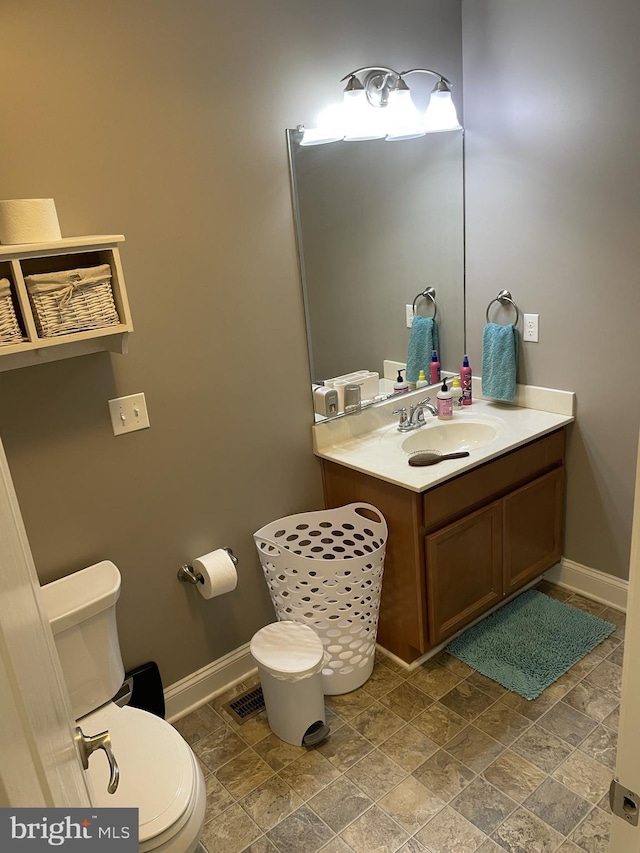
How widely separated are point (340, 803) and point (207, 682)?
2.24 feet

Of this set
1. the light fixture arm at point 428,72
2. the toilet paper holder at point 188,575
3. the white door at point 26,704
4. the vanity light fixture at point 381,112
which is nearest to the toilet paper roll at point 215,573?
the toilet paper holder at point 188,575

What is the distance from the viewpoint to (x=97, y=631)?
1.81 meters

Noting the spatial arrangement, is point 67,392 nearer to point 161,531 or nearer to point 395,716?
point 161,531

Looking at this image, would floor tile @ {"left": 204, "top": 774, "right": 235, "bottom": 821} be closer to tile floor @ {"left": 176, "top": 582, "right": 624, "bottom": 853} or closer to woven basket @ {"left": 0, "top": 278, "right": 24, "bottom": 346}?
tile floor @ {"left": 176, "top": 582, "right": 624, "bottom": 853}

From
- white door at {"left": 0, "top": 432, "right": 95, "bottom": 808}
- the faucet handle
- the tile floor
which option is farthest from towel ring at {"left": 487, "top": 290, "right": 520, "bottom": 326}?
white door at {"left": 0, "top": 432, "right": 95, "bottom": 808}

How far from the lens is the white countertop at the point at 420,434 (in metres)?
2.22

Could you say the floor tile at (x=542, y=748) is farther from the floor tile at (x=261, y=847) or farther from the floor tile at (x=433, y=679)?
the floor tile at (x=261, y=847)

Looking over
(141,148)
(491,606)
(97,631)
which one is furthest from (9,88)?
(491,606)

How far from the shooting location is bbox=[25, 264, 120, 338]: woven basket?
158cm

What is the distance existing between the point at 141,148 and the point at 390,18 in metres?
1.14

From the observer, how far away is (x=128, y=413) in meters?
1.96

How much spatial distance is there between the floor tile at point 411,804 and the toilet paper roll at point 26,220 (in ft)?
6.04

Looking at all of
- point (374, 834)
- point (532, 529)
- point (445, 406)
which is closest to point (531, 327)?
point (445, 406)

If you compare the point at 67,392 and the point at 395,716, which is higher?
the point at 67,392
